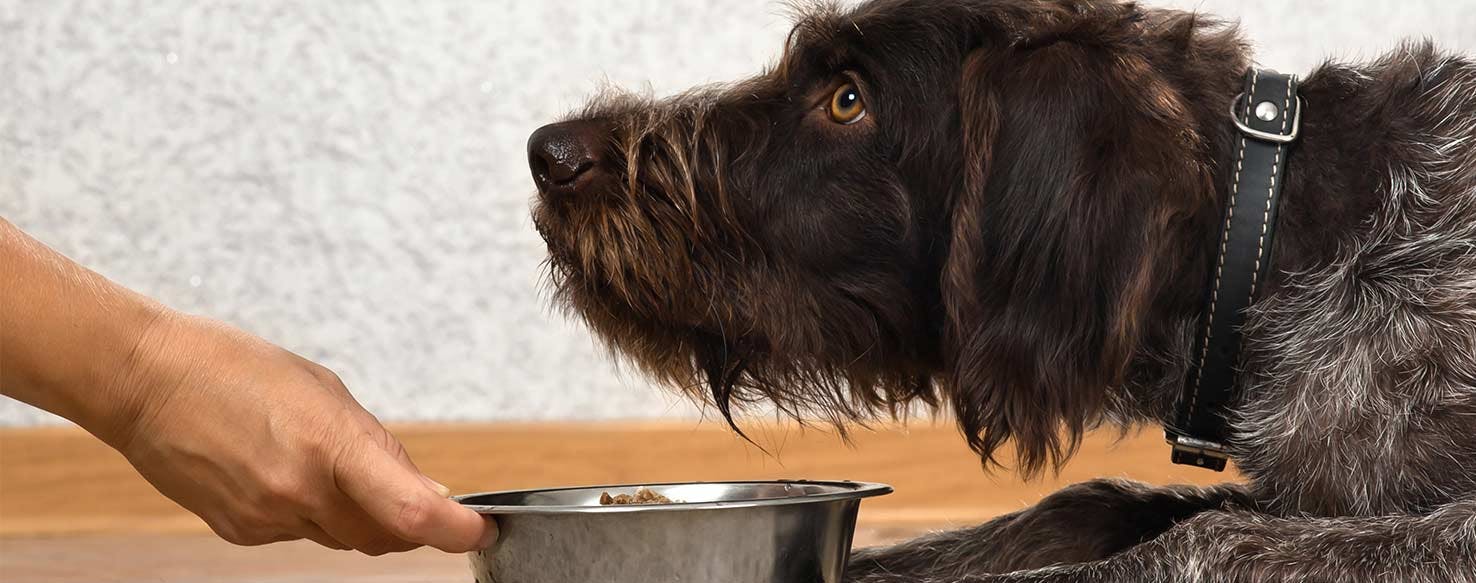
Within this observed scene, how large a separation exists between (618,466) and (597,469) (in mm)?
46

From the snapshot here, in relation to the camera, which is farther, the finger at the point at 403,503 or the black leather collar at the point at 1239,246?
the black leather collar at the point at 1239,246

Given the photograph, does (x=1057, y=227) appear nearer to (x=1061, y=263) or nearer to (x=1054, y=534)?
(x=1061, y=263)

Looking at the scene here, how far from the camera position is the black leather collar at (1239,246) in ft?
4.79

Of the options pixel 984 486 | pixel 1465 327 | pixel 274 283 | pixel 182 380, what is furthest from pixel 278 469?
pixel 984 486

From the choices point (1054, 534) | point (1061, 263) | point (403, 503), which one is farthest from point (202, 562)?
point (1061, 263)

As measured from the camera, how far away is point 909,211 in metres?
1.60

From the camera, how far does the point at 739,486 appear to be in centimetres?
164

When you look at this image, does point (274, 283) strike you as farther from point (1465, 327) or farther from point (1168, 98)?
point (1465, 327)

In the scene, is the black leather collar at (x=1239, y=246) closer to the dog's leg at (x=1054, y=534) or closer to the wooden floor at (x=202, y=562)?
the dog's leg at (x=1054, y=534)

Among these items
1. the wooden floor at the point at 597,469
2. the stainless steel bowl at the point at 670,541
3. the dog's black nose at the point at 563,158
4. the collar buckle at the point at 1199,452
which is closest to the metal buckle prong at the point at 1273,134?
the collar buckle at the point at 1199,452

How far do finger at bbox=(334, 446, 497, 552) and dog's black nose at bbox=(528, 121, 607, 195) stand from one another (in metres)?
0.43

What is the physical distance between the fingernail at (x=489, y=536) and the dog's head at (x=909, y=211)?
0.36m

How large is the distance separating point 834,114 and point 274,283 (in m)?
1.71

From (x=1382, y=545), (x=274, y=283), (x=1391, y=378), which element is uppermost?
(x=1391, y=378)
